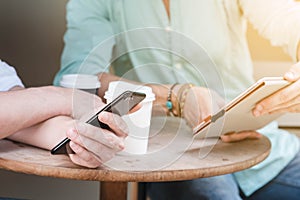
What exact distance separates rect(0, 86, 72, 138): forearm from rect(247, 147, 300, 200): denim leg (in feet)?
2.38

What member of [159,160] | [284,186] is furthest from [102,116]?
[284,186]

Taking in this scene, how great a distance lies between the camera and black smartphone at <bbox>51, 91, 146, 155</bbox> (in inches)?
37.9

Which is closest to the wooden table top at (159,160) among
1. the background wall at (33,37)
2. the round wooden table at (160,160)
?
the round wooden table at (160,160)

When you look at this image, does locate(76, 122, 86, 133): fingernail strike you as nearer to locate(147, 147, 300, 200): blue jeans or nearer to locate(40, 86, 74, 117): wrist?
locate(40, 86, 74, 117): wrist

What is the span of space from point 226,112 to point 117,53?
2.01ft

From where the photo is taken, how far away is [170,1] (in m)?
1.74

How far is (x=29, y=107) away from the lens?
1065 mm

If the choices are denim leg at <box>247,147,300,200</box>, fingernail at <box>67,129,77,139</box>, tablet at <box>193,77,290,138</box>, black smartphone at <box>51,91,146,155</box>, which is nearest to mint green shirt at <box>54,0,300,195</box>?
denim leg at <box>247,147,300,200</box>

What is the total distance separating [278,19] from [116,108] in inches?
31.3

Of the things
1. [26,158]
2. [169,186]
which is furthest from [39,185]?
[26,158]

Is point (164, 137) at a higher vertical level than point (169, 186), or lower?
higher

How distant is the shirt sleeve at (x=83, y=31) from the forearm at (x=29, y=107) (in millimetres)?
534

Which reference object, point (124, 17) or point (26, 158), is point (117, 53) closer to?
point (124, 17)

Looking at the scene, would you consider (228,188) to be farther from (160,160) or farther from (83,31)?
(83,31)
